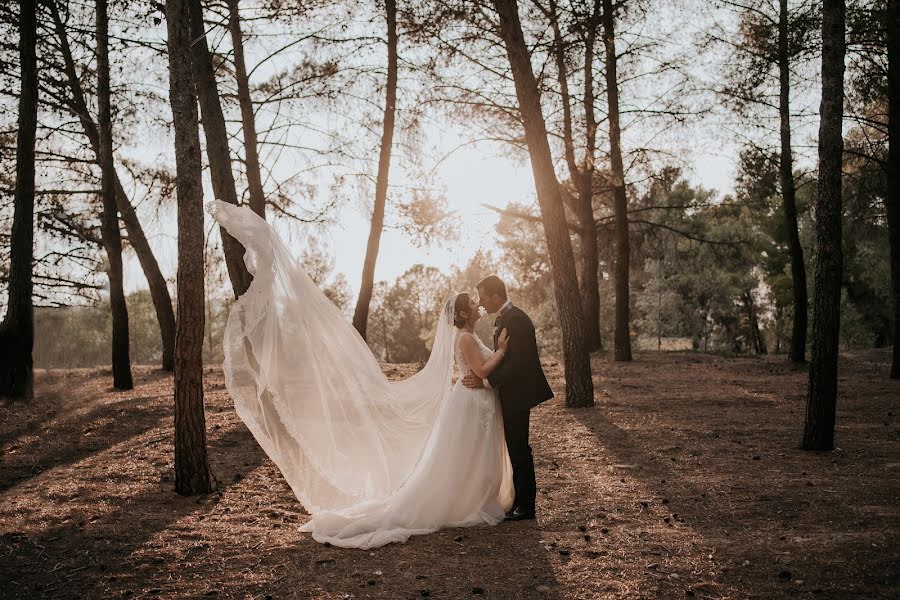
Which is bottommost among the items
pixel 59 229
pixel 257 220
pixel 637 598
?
pixel 637 598

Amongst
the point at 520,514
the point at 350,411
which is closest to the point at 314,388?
the point at 350,411

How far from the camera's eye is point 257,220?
6883 mm

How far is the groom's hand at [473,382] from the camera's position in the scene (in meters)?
6.55

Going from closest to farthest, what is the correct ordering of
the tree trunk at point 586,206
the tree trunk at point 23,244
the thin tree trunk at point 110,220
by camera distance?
1. the tree trunk at point 23,244
2. the thin tree trunk at point 110,220
3. the tree trunk at point 586,206

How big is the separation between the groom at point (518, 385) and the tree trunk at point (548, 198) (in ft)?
18.3

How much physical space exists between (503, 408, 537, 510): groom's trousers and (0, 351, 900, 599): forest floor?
0.93ft

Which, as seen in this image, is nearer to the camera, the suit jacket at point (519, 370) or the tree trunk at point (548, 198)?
the suit jacket at point (519, 370)

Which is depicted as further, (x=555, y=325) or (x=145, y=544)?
(x=555, y=325)

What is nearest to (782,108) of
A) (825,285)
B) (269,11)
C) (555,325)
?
(825,285)

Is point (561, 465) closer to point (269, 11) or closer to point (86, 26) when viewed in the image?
→ point (269, 11)

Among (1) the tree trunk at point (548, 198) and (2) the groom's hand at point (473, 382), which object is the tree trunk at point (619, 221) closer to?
(1) the tree trunk at point (548, 198)

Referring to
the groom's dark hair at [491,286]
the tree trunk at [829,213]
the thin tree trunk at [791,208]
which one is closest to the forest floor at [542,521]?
the tree trunk at [829,213]

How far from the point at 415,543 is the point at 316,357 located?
6.60 ft

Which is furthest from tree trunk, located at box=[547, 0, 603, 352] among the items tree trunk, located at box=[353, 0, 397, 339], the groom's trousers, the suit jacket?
the groom's trousers
